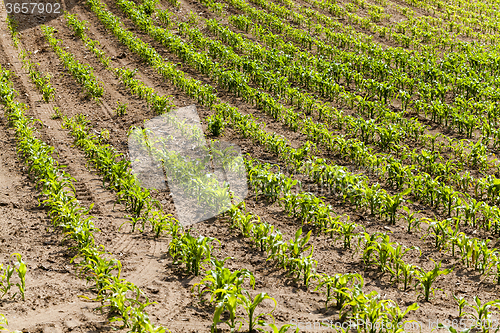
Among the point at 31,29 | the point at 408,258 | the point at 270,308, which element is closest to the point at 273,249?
the point at 270,308

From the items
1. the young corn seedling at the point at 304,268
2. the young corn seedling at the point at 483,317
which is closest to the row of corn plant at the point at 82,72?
the young corn seedling at the point at 304,268

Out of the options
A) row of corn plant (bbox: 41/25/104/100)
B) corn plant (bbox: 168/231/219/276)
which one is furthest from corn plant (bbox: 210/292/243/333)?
row of corn plant (bbox: 41/25/104/100)

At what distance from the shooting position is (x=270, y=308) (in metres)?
4.62

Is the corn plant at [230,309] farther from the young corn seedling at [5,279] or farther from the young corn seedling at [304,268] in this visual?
the young corn seedling at [5,279]

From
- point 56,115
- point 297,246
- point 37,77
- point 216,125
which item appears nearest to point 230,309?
point 297,246

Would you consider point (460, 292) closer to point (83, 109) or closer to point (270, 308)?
point (270, 308)

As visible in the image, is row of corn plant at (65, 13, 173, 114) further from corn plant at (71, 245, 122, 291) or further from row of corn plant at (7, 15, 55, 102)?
corn plant at (71, 245, 122, 291)

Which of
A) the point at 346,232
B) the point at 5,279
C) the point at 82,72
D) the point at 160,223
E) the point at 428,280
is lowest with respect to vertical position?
the point at 5,279

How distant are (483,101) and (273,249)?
7658 millimetres

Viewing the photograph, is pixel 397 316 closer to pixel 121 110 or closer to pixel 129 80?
pixel 121 110

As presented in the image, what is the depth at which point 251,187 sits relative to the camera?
745 cm

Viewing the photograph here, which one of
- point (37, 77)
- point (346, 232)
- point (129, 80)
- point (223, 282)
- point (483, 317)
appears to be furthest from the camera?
point (37, 77)

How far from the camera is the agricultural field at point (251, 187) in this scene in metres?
4.51

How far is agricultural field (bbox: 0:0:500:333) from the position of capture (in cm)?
451
